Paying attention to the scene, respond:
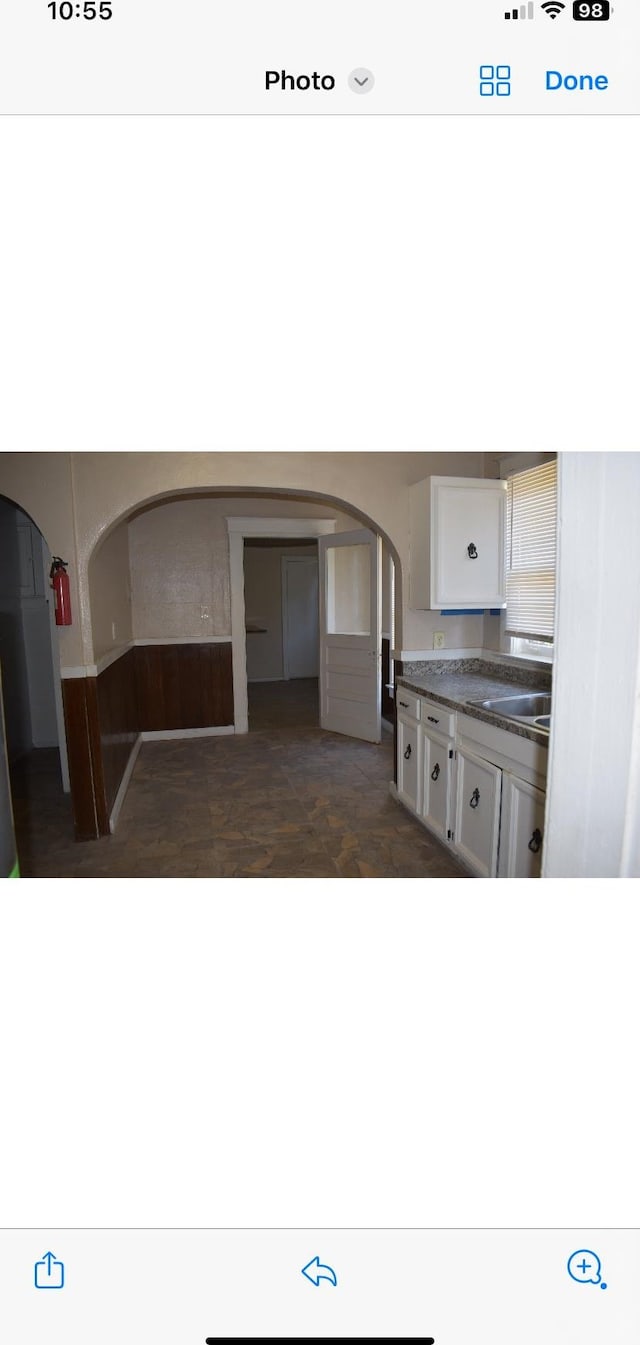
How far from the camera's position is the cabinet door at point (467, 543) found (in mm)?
3279

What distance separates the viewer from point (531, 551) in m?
3.26

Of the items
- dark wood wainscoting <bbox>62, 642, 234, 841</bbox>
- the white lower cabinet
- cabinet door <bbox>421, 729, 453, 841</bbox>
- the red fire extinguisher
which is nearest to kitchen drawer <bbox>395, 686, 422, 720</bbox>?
the white lower cabinet

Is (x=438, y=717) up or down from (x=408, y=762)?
up

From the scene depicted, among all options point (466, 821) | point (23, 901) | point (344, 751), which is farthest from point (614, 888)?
point (344, 751)

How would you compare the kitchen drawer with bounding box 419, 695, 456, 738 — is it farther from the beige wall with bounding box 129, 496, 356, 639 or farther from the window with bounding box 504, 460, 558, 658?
the beige wall with bounding box 129, 496, 356, 639

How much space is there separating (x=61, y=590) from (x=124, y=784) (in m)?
1.54

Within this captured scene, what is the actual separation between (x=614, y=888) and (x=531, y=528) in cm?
300

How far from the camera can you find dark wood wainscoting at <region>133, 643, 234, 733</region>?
213 inches

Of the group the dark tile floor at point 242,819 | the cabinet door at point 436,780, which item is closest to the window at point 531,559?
the cabinet door at point 436,780

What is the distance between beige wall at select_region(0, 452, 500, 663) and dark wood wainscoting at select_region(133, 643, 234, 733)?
2.14 metres

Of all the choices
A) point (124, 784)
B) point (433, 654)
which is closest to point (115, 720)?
point (124, 784)

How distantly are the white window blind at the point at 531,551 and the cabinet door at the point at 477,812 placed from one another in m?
0.88
